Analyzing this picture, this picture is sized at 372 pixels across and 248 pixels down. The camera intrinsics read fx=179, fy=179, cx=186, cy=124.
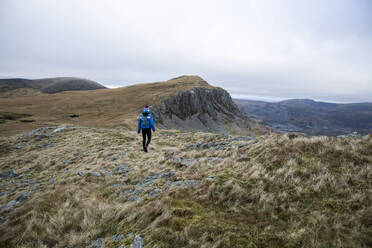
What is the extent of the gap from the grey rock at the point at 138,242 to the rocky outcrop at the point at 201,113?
56.4 meters

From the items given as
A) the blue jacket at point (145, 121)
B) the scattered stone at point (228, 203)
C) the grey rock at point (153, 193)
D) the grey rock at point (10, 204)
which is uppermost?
the blue jacket at point (145, 121)

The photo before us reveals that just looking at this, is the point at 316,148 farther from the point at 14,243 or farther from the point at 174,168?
the point at 14,243

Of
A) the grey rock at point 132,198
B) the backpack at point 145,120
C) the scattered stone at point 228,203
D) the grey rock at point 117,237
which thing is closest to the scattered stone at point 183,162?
the grey rock at point 132,198

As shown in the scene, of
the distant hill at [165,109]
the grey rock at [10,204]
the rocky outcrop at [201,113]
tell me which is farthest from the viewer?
the rocky outcrop at [201,113]

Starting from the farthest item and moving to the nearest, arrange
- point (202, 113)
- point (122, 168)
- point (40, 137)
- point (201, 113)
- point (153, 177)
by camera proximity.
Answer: point (202, 113)
point (201, 113)
point (40, 137)
point (122, 168)
point (153, 177)

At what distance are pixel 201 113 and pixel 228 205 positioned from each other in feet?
252

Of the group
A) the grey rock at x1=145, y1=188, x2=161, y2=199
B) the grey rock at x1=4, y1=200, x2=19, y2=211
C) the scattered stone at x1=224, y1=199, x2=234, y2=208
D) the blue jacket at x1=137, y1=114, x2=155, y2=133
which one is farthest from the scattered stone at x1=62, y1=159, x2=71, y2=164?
the scattered stone at x1=224, y1=199, x2=234, y2=208

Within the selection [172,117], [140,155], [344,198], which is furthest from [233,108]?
[344,198]

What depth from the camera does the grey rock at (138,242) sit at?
155 inches

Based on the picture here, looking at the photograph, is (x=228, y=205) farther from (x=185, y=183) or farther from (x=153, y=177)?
(x=153, y=177)

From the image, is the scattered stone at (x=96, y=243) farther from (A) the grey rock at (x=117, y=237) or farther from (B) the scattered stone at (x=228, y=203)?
(B) the scattered stone at (x=228, y=203)

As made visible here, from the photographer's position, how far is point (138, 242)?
4016 millimetres

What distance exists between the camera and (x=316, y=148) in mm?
7469

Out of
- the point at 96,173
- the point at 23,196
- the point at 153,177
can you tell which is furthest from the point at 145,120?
the point at 23,196
